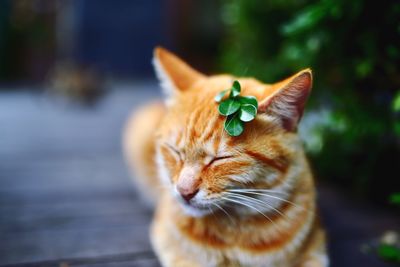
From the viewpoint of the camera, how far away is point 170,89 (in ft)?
4.32

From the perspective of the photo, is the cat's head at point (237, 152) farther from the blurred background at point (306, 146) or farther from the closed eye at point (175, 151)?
the blurred background at point (306, 146)

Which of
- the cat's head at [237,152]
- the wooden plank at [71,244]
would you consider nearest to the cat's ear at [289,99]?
the cat's head at [237,152]

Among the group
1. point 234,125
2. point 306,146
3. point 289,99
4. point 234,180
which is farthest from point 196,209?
point 306,146

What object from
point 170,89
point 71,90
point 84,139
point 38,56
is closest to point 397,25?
point 170,89

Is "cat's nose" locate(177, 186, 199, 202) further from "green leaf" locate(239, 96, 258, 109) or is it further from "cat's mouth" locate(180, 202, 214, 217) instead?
"green leaf" locate(239, 96, 258, 109)

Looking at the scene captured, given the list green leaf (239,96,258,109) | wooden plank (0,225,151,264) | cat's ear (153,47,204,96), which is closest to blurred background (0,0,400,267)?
wooden plank (0,225,151,264)

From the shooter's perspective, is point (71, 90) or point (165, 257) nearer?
point (165, 257)

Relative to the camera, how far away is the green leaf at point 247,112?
1.03m

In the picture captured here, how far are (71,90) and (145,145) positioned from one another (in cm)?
284

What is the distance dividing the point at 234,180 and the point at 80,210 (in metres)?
1.01

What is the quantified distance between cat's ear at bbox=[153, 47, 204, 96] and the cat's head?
0.37 feet

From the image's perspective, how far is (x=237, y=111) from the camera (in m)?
1.06

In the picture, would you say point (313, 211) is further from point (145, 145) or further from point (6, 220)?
point (6, 220)

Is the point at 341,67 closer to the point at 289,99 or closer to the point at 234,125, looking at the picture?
the point at 289,99
